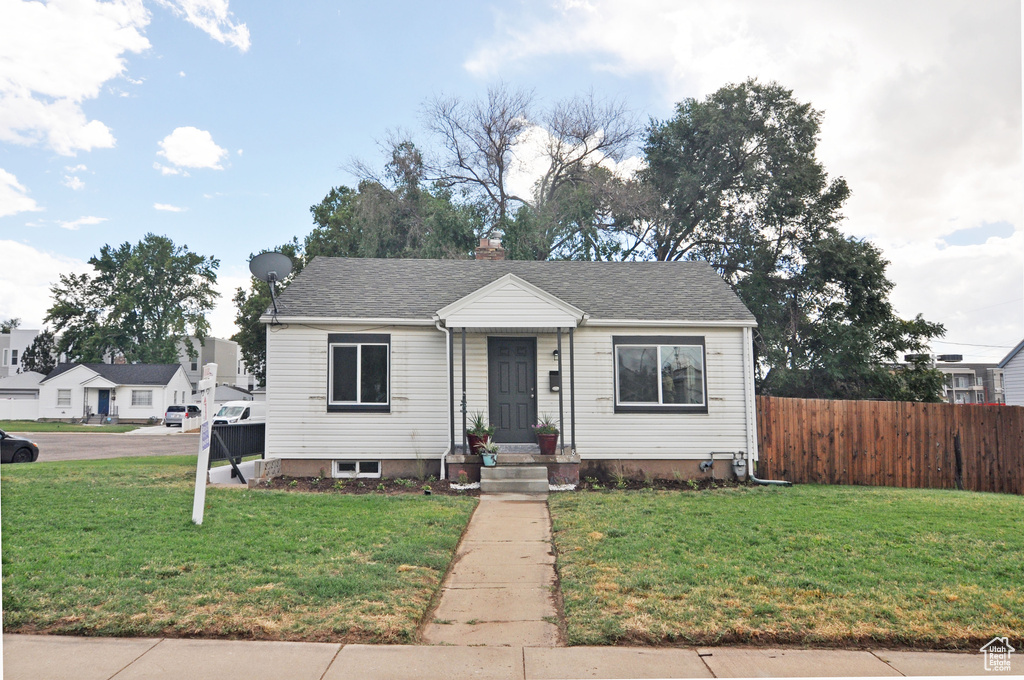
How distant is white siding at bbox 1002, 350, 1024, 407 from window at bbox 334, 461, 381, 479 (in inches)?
1102

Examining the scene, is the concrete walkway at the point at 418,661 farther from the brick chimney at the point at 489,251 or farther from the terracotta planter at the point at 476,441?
the brick chimney at the point at 489,251

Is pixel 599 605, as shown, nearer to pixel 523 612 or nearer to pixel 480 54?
pixel 523 612

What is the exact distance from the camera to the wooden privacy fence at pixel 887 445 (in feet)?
41.9

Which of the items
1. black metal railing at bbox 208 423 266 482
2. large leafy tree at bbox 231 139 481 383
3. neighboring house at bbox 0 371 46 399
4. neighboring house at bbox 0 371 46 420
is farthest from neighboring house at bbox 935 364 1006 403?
neighboring house at bbox 0 371 46 399

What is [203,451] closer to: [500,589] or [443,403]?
[500,589]

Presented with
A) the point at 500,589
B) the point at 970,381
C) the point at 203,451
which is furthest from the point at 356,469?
the point at 970,381

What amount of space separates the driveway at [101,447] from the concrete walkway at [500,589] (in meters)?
15.1

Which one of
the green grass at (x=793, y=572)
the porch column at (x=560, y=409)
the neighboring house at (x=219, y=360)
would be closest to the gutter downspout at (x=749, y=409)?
the green grass at (x=793, y=572)

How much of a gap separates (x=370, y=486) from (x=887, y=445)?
9.94 meters

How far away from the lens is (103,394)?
42969 millimetres

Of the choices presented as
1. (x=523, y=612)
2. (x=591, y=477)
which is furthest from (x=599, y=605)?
(x=591, y=477)

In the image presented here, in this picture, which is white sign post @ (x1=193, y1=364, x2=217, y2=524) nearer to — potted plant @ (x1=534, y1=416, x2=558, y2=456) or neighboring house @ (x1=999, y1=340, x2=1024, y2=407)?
potted plant @ (x1=534, y1=416, x2=558, y2=456)

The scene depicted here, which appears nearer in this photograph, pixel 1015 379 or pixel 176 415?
pixel 1015 379

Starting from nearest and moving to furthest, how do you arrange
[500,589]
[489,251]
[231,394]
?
1. [500,589]
2. [489,251]
3. [231,394]
